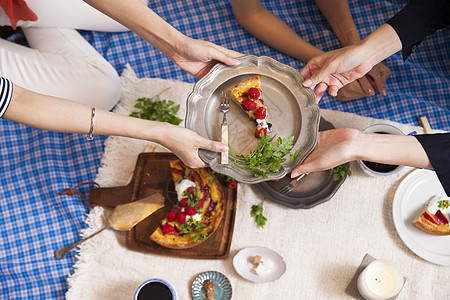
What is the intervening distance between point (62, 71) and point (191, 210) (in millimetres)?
902

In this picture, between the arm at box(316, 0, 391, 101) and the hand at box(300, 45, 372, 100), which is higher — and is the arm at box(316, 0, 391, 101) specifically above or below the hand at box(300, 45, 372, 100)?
above

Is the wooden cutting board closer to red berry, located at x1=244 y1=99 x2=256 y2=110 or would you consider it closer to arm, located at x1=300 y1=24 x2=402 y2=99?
red berry, located at x1=244 y1=99 x2=256 y2=110

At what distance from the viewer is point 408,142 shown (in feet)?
4.36

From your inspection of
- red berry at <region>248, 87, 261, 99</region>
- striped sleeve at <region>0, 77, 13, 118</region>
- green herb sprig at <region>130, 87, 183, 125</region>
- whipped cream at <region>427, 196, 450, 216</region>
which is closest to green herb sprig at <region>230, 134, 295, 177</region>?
red berry at <region>248, 87, 261, 99</region>

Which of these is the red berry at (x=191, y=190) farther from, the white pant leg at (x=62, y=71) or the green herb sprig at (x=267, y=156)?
the white pant leg at (x=62, y=71)

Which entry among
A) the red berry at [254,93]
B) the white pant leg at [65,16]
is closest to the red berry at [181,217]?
the red berry at [254,93]

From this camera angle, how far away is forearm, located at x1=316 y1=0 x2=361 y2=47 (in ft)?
5.99

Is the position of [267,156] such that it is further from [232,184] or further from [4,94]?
[4,94]

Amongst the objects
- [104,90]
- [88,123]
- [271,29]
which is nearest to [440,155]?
[271,29]

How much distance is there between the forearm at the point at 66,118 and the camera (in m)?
1.21

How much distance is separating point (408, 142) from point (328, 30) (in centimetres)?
86

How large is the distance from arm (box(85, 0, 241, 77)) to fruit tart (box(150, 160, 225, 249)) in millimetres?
434

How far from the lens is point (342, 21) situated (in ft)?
6.07

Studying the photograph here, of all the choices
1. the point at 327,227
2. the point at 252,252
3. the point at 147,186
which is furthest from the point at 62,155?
the point at 327,227
